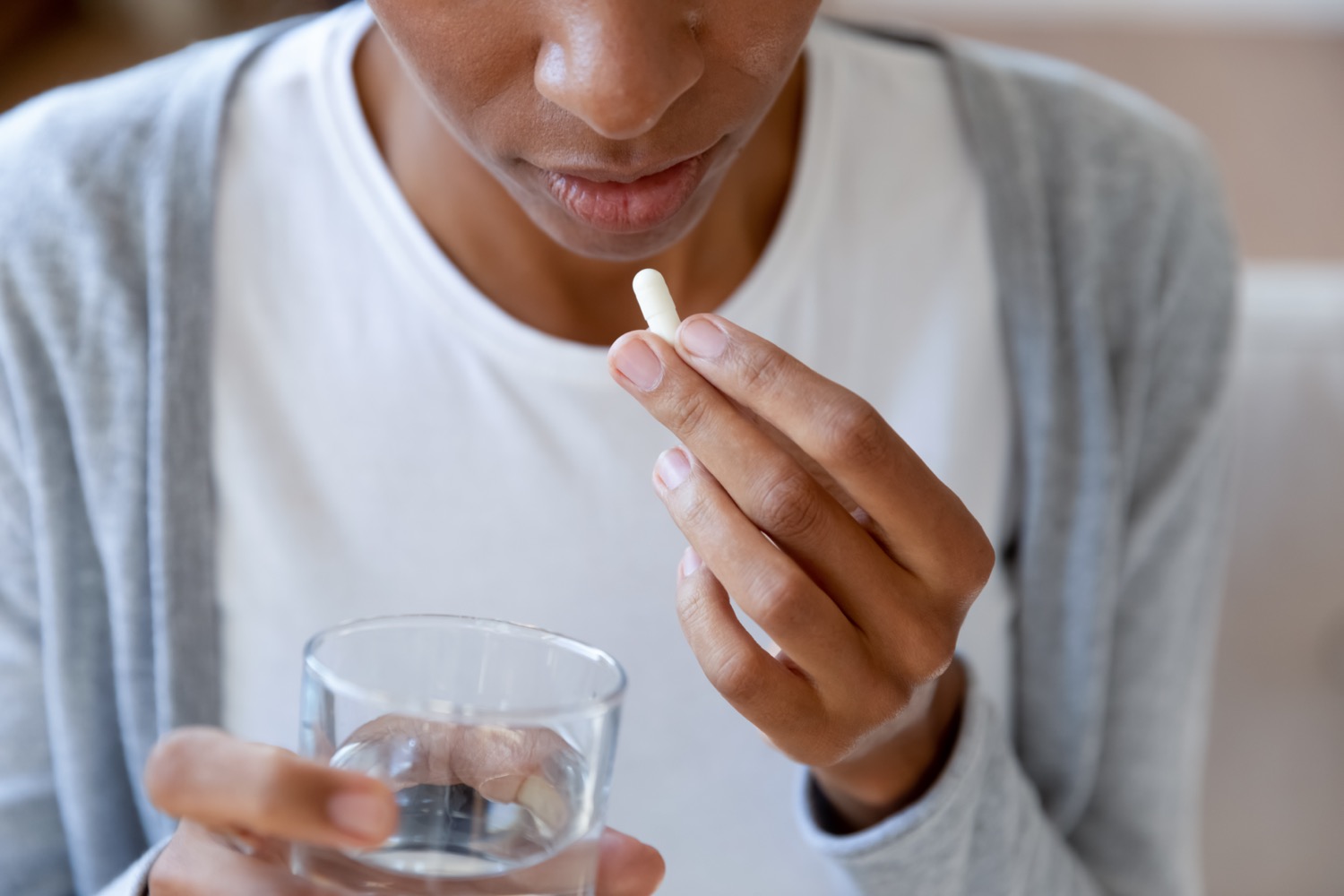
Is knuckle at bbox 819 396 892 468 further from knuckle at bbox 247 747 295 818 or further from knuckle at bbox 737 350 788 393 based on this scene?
knuckle at bbox 247 747 295 818

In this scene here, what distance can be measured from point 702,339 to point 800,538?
0.30ft

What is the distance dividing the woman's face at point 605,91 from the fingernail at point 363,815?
298 mm

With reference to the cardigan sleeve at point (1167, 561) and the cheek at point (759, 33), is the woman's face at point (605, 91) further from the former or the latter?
the cardigan sleeve at point (1167, 561)

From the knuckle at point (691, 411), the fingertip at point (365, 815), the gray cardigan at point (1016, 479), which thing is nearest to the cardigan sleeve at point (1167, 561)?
the gray cardigan at point (1016, 479)

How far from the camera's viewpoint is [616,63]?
563mm

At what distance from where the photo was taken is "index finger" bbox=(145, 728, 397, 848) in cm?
43

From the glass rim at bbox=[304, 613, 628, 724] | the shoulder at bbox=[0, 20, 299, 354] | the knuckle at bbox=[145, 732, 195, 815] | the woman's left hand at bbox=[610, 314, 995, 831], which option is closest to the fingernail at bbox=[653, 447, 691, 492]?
the woman's left hand at bbox=[610, 314, 995, 831]

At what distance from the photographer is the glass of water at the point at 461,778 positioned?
43 cm

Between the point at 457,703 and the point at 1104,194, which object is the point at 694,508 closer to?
the point at 457,703

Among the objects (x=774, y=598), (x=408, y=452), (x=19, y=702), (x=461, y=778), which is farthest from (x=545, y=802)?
(x=19, y=702)

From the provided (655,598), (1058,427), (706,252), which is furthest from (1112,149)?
(655,598)

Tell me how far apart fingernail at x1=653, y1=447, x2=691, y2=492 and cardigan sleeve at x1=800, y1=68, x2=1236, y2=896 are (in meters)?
0.47

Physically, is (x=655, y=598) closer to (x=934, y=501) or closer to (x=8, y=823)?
(x=934, y=501)

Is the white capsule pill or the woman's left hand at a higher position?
the white capsule pill
